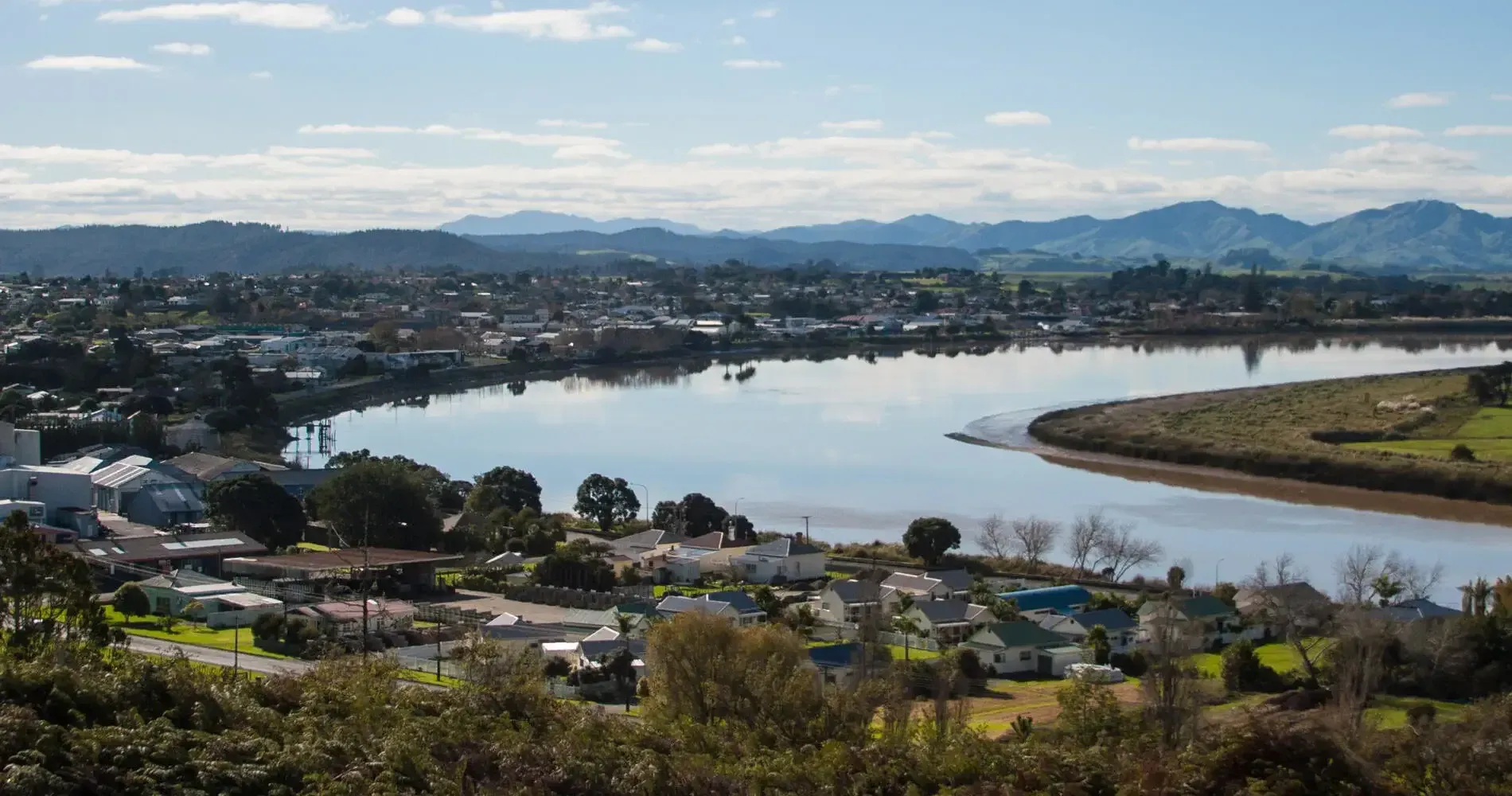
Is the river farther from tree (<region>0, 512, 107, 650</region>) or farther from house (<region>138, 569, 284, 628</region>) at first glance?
tree (<region>0, 512, 107, 650</region>)

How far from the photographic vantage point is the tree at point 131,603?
1112 cm

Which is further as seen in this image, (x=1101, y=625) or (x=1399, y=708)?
(x=1101, y=625)

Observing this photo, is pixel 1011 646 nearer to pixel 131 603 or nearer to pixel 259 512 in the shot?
pixel 131 603

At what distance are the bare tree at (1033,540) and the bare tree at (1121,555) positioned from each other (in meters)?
0.47

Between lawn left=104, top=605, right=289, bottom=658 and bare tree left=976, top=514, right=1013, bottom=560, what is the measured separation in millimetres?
6674

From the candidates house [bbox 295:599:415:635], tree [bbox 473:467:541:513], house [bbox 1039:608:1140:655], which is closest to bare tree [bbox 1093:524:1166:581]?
house [bbox 1039:608:1140:655]

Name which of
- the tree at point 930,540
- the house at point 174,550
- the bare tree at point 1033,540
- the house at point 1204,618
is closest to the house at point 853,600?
the house at point 1204,618

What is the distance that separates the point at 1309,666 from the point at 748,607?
373 cm

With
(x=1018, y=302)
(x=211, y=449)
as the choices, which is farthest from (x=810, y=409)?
(x=1018, y=302)

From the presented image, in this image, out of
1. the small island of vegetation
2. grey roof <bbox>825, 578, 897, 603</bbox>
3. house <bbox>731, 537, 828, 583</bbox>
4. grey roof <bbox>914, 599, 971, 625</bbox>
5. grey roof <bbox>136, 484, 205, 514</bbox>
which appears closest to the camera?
grey roof <bbox>914, 599, 971, 625</bbox>

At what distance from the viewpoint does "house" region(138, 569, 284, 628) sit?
1117 cm

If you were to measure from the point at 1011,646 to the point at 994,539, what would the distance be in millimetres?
4876

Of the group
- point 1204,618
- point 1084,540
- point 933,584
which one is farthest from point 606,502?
point 1204,618

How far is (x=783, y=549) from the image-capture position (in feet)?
45.1
